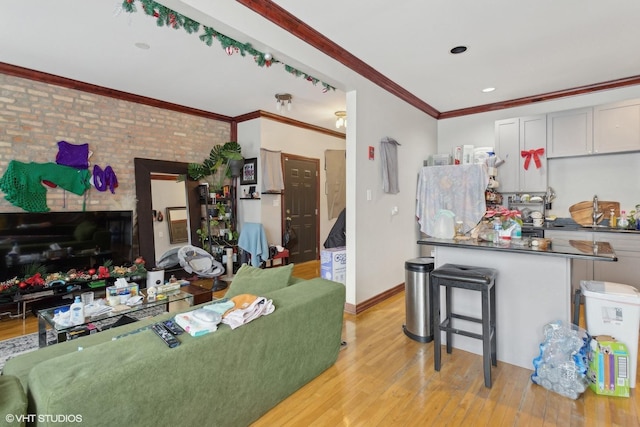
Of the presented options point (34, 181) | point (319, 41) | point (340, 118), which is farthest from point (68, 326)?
point (340, 118)

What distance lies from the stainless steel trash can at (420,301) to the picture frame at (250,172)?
11.0ft

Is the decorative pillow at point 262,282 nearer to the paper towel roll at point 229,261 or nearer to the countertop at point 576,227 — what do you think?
the paper towel roll at point 229,261

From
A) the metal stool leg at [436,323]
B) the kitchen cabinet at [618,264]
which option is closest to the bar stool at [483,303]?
the metal stool leg at [436,323]

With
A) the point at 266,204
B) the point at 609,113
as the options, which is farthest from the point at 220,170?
the point at 609,113

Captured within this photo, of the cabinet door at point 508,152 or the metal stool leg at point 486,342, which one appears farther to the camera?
the cabinet door at point 508,152

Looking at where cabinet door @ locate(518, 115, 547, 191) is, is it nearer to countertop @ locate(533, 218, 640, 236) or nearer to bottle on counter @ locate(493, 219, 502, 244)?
countertop @ locate(533, 218, 640, 236)

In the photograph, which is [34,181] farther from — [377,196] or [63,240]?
[377,196]

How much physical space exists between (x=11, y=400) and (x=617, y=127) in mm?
5687

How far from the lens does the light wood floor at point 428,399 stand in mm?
1842

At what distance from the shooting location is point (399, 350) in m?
2.70

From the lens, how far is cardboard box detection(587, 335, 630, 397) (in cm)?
202

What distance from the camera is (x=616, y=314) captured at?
212 centimetres

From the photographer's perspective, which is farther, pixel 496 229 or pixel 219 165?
pixel 219 165

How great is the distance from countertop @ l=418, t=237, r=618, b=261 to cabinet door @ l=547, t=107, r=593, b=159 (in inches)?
86.8
